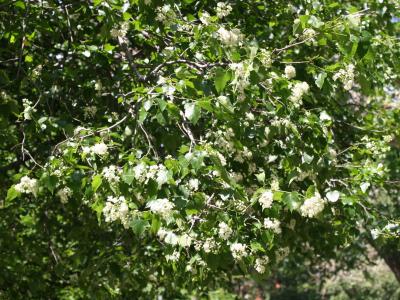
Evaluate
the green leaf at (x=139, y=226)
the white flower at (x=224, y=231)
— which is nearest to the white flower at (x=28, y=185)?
the green leaf at (x=139, y=226)

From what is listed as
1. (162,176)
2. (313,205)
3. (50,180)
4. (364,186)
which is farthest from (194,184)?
(364,186)

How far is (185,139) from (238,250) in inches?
48.3

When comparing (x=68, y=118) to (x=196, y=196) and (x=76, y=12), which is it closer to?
(x=76, y=12)

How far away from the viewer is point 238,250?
2.85 meters

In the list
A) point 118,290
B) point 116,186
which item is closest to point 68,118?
point 116,186

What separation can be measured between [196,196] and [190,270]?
80 cm

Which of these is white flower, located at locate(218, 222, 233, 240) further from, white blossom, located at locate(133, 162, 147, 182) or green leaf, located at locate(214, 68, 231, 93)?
green leaf, located at locate(214, 68, 231, 93)

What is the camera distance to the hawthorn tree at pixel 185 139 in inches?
112

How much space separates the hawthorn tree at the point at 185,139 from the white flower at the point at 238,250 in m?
0.01

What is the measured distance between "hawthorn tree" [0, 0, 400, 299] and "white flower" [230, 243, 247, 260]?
0.01 metres

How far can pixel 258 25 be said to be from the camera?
516cm

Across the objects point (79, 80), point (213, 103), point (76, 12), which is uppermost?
point (213, 103)

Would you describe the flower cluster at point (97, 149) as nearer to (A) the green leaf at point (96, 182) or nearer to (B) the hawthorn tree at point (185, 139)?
(B) the hawthorn tree at point (185, 139)

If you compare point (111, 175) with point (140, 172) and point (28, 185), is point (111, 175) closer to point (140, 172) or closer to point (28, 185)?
point (140, 172)
